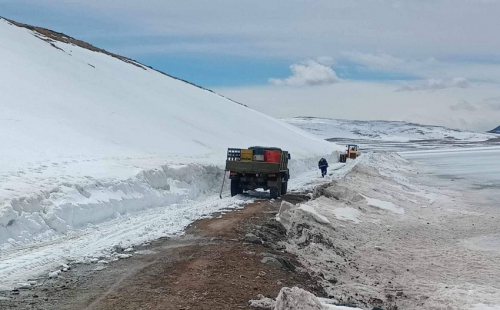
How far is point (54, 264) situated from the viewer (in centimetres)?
947

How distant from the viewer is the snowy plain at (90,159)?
40.1 feet

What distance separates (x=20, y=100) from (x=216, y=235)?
27368 mm

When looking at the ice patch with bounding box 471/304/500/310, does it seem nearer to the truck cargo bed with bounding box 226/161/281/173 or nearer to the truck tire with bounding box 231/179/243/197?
the truck cargo bed with bounding box 226/161/281/173

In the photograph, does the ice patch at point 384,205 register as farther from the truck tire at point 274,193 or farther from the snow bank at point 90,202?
the snow bank at point 90,202

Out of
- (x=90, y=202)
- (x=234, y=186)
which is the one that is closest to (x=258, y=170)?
(x=234, y=186)

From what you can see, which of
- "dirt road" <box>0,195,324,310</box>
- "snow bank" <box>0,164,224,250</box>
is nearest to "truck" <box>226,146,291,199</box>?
"snow bank" <box>0,164,224,250</box>

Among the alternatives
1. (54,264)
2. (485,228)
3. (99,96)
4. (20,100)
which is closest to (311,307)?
(54,264)

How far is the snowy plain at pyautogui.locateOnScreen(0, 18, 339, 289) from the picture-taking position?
12.2 metres

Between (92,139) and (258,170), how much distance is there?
40.7 ft

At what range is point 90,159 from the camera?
914 inches

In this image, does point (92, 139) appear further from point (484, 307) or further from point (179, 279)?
point (484, 307)

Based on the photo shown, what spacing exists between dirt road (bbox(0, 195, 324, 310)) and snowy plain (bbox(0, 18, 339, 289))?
87 centimetres

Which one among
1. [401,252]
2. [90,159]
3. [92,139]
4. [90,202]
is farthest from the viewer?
[92,139]

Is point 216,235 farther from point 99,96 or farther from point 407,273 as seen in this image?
point 99,96
